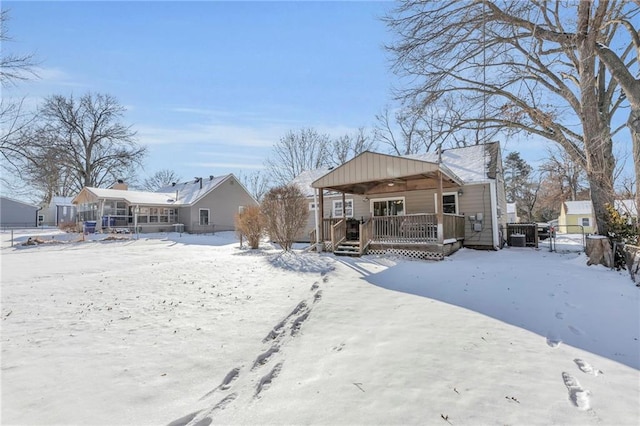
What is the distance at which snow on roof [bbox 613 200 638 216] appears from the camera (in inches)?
312

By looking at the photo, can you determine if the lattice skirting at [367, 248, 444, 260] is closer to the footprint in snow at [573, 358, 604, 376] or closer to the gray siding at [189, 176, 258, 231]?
the footprint in snow at [573, 358, 604, 376]

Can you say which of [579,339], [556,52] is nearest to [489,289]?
[579,339]

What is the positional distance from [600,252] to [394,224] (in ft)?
18.4

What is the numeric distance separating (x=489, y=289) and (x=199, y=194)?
2432cm

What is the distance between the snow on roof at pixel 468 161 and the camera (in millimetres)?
13039

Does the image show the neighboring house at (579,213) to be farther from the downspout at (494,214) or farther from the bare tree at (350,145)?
the downspout at (494,214)

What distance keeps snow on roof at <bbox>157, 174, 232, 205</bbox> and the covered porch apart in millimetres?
16790

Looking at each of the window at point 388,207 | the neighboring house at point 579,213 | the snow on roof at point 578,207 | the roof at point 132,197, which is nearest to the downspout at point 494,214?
the window at point 388,207

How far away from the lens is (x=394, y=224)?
1099 centimetres

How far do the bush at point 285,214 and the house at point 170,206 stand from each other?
1195 cm

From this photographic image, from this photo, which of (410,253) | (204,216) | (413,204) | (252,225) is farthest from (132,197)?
(410,253)

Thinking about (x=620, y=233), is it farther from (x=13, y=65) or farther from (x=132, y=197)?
(x=132, y=197)

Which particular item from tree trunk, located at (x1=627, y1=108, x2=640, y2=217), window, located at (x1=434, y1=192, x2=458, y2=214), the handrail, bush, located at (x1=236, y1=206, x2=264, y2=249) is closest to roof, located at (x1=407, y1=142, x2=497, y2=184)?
window, located at (x1=434, y1=192, x2=458, y2=214)

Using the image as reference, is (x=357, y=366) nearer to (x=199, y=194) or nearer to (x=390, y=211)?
(x=390, y=211)
